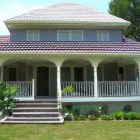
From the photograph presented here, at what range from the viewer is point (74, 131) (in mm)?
8211

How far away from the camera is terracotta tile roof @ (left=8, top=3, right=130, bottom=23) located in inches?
573

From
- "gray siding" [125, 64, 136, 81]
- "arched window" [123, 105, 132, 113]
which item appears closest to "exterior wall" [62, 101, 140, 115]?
"arched window" [123, 105, 132, 113]

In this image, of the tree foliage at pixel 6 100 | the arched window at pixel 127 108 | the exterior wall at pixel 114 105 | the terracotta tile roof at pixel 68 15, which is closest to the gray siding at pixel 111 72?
the arched window at pixel 127 108

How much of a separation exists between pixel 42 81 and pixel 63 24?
4564mm

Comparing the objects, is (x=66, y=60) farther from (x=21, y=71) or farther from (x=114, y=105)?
(x=114, y=105)

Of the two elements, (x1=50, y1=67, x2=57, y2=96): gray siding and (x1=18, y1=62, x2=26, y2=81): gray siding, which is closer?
(x1=18, y1=62, x2=26, y2=81): gray siding

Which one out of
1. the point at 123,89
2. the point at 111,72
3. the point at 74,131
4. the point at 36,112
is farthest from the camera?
the point at 111,72

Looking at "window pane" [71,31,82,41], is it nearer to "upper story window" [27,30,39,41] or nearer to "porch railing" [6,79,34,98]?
"upper story window" [27,30,39,41]

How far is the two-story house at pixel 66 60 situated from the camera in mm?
11836

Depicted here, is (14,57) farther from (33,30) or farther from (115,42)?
(115,42)

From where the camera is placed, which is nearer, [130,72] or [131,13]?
[130,72]

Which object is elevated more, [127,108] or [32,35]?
[32,35]

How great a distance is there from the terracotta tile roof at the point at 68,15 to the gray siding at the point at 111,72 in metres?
3.40

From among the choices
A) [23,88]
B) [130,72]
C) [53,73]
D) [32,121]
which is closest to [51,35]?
[53,73]
